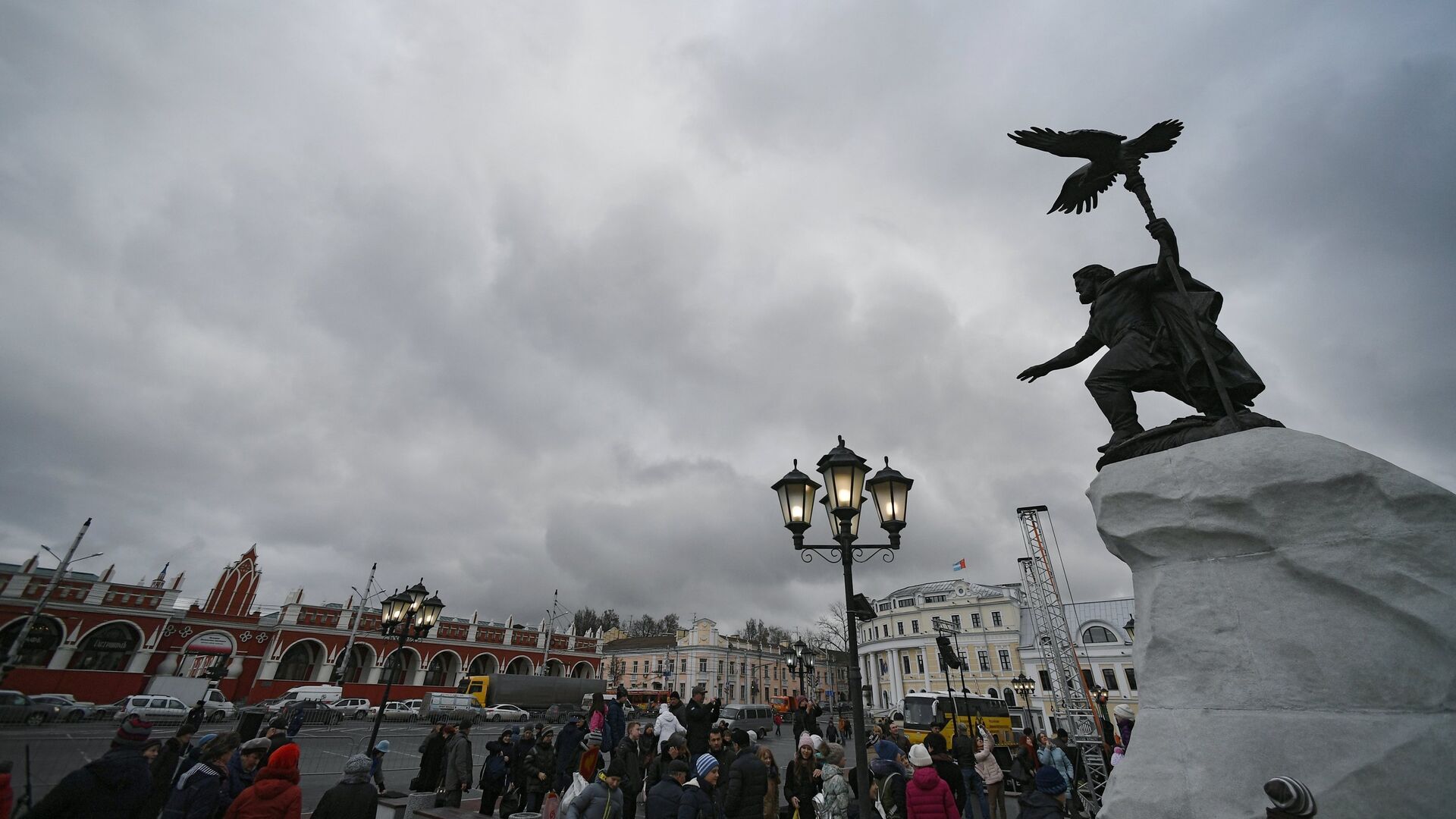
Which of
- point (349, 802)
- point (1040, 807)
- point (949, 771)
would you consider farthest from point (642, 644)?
point (1040, 807)

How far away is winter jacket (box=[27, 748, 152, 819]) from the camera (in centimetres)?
429

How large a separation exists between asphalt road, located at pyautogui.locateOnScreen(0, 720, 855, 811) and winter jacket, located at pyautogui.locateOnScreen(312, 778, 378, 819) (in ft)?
10.9

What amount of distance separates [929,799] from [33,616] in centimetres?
4328

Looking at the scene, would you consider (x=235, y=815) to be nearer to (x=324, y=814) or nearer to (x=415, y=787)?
(x=324, y=814)

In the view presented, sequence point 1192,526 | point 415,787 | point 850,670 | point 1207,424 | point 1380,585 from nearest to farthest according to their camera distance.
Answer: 1. point 1380,585
2. point 1192,526
3. point 1207,424
4. point 850,670
5. point 415,787

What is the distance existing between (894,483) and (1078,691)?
2666 centimetres

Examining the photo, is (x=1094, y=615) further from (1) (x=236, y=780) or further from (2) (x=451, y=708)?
(1) (x=236, y=780)

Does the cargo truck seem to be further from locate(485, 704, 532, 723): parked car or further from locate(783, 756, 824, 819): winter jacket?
locate(783, 756, 824, 819): winter jacket

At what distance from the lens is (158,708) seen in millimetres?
24359

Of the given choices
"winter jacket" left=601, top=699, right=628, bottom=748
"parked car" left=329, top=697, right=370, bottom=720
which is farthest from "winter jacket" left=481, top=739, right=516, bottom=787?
"parked car" left=329, top=697, right=370, bottom=720

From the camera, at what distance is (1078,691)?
25.4m

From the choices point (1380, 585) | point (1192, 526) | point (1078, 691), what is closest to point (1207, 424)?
point (1192, 526)

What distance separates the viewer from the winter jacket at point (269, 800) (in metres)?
4.70

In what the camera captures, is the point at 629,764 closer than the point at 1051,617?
Yes
